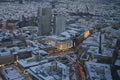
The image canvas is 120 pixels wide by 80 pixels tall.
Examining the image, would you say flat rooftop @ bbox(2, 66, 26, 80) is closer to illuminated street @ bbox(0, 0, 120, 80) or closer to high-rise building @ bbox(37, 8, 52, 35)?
illuminated street @ bbox(0, 0, 120, 80)

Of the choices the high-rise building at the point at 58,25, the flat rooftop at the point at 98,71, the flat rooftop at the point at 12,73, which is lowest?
the flat rooftop at the point at 12,73

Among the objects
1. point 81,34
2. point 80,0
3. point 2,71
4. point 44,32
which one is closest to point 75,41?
point 81,34

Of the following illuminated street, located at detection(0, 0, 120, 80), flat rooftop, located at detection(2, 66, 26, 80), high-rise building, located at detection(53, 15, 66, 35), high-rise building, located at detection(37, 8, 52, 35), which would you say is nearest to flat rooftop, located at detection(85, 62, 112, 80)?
illuminated street, located at detection(0, 0, 120, 80)

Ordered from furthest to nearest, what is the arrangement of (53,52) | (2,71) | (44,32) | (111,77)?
(44,32), (53,52), (2,71), (111,77)

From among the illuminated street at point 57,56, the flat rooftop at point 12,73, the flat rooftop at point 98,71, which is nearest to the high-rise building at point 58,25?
the illuminated street at point 57,56

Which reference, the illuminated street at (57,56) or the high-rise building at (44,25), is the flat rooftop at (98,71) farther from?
the high-rise building at (44,25)

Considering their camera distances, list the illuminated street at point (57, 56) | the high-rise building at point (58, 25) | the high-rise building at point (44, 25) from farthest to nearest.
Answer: the high-rise building at point (58, 25) → the high-rise building at point (44, 25) → the illuminated street at point (57, 56)

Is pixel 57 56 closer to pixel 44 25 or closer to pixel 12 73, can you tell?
pixel 12 73

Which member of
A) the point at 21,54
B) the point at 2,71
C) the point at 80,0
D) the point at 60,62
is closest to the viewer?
the point at 2,71

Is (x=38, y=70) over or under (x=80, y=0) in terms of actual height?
under

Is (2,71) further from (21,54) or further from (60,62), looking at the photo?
(60,62)

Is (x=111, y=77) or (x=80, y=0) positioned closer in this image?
(x=111, y=77)
